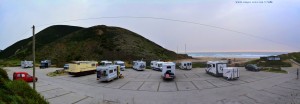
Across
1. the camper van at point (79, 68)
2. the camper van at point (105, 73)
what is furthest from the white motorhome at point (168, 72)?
the camper van at point (79, 68)

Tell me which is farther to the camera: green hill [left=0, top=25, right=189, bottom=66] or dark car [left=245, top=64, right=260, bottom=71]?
green hill [left=0, top=25, right=189, bottom=66]

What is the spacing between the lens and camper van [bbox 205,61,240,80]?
33.4m

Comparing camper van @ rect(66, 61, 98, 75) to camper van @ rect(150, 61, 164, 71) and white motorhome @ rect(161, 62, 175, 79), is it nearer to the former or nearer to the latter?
camper van @ rect(150, 61, 164, 71)

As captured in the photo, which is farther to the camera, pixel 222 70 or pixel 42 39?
pixel 42 39

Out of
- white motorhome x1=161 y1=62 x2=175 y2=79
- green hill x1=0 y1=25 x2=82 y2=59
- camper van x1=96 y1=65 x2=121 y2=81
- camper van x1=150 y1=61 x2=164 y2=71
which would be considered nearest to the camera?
camper van x1=96 y1=65 x2=121 y2=81

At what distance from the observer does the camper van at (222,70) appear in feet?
110

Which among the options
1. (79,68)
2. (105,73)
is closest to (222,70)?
(105,73)

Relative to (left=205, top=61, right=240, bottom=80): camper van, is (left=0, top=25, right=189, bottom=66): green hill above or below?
above

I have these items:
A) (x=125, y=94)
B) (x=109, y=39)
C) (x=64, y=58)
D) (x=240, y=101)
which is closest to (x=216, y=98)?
(x=240, y=101)

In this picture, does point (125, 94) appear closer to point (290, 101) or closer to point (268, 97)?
point (268, 97)

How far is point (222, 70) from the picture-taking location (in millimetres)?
37188

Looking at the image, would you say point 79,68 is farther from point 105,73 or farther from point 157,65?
point 157,65

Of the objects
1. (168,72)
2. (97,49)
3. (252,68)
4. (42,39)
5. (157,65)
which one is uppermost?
(42,39)

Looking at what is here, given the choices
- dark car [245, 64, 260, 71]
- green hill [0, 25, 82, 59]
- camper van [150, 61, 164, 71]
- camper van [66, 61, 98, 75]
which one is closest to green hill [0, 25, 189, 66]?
green hill [0, 25, 82, 59]
